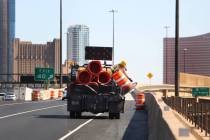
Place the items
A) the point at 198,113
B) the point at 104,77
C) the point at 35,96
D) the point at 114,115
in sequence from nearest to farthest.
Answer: the point at 198,113 → the point at 104,77 → the point at 114,115 → the point at 35,96

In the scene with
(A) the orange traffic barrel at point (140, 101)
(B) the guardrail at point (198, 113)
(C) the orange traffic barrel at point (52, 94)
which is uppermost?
(B) the guardrail at point (198, 113)

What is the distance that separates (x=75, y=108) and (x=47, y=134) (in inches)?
388

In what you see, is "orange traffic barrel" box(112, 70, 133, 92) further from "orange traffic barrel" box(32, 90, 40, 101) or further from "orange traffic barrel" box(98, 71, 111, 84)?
"orange traffic barrel" box(32, 90, 40, 101)

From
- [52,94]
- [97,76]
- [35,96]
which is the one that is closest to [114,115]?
[97,76]

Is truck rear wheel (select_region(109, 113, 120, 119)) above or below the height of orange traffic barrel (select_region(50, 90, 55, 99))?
above

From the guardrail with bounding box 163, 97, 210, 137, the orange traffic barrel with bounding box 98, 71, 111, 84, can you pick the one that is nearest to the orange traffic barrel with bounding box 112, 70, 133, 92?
the orange traffic barrel with bounding box 98, 71, 111, 84

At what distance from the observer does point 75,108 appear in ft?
101

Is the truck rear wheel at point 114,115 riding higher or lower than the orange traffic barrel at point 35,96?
higher

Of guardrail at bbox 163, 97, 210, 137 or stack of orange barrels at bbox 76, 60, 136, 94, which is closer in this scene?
guardrail at bbox 163, 97, 210, 137

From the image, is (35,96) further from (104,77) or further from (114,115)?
(104,77)

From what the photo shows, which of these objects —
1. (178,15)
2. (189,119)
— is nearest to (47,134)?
(189,119)

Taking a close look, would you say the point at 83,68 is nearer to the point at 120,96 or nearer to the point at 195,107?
the point at 120,96

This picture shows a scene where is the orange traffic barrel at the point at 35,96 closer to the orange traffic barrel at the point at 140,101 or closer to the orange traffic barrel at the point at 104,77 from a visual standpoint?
the orange traffic barrel at the point at 140,101

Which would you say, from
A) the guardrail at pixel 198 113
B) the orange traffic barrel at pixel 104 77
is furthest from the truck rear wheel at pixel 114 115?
the guardrail at pixel 198 113
